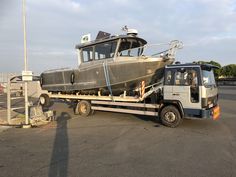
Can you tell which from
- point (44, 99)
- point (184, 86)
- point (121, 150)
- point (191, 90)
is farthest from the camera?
point (44, 99)

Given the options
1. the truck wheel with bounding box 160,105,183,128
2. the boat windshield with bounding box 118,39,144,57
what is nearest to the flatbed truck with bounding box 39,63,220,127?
the truck wheel with bounding box 160,105,183,128

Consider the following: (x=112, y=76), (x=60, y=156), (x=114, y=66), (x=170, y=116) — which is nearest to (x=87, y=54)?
(x=114, y=66)

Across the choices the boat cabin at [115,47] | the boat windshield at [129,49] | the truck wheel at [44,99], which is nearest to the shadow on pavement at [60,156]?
the boat cabin at [115,47]

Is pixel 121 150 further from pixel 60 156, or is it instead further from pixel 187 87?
pixel 187 87

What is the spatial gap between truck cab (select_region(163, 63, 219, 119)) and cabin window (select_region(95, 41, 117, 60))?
3.14 metres

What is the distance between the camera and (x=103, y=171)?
5.21 meters

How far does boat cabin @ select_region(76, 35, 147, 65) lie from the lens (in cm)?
1157

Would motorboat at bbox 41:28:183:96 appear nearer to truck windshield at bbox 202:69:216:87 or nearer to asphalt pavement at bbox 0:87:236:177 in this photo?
truck windshield at bbox 202:69:216:87

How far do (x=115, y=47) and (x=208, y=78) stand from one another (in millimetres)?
4435

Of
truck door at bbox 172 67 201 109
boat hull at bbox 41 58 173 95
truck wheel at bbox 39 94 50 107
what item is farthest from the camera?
truck wheel at bbox 39 94 50 107

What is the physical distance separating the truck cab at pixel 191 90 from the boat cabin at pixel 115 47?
8.57ft

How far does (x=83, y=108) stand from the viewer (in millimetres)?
12922

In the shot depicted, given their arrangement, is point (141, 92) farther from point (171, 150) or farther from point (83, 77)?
point (171, 150)

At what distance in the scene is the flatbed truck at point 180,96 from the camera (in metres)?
8.93
